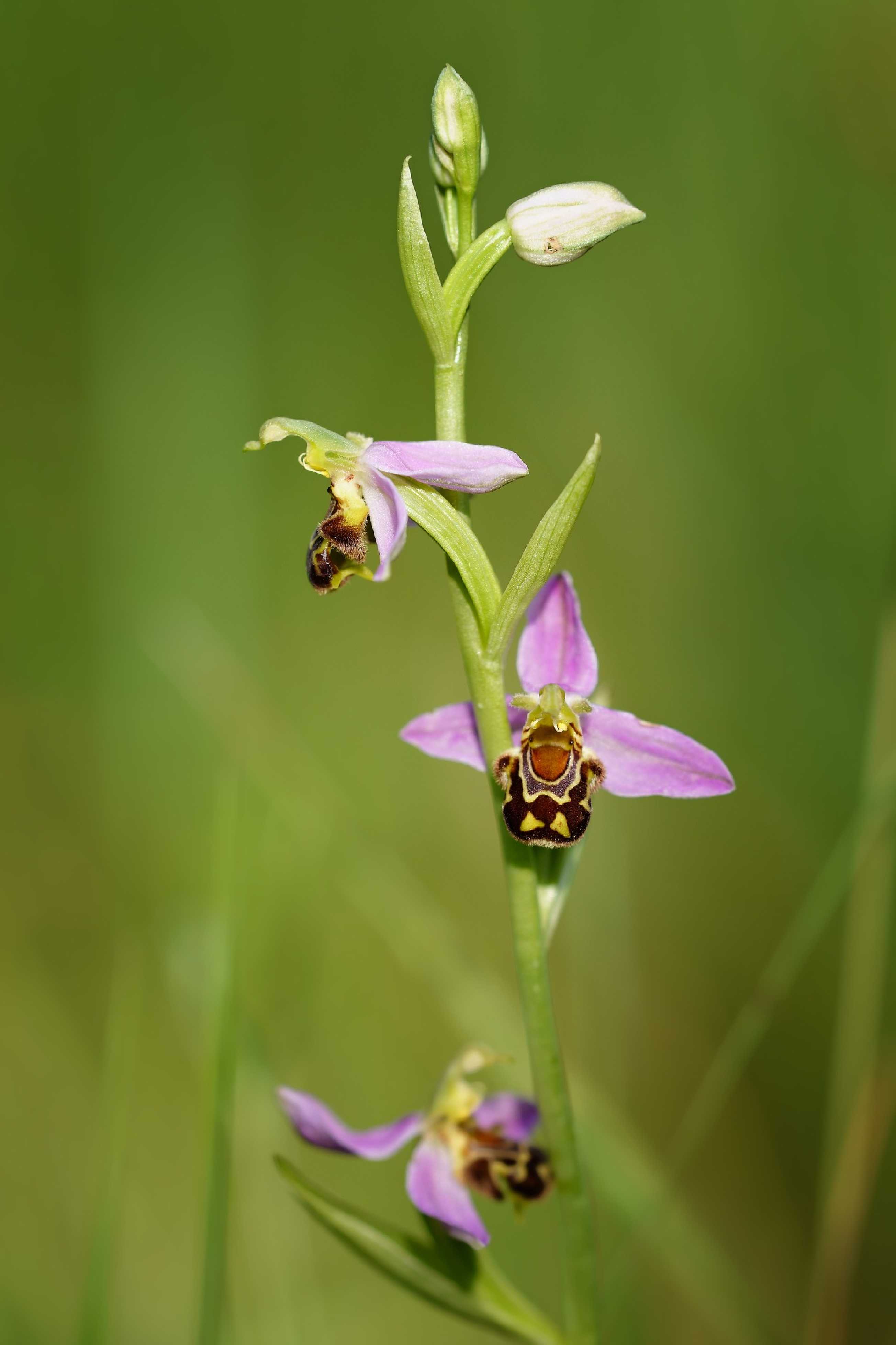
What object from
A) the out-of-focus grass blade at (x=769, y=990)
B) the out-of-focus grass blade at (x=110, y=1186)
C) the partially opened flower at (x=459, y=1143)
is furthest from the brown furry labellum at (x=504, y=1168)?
the out-of-focus grass blade at (x=110, y=1186)

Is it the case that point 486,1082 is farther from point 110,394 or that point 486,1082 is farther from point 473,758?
point 110,394

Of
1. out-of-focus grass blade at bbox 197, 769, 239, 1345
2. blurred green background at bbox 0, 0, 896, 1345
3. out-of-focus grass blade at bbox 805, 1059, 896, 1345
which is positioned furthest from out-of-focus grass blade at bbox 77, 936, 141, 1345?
out-of-focus grass blade at bbox 805, 1059, 896, 1345

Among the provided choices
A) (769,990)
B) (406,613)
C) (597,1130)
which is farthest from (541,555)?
(406,613)

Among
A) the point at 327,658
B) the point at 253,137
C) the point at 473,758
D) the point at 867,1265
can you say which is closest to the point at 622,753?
the point at 473,758

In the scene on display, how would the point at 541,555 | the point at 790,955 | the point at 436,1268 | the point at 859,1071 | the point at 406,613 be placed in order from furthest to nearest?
the point at 406,613 < the point at 859,1071 < the point at 790,955 < the point at 436,1268 < the point at 541,555

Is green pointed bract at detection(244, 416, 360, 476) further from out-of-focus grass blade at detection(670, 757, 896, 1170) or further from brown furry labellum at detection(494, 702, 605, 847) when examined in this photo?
out-of-focus grass blade at detection(670, 757, 896, 1170)

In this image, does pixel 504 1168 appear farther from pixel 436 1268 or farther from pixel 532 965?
pixel 532 965
